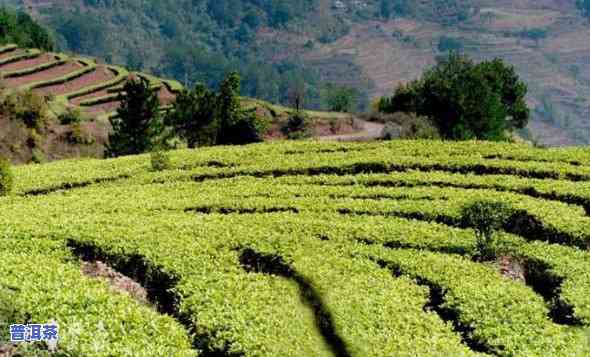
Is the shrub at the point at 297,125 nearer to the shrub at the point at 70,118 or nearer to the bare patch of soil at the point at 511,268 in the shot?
the shrub at the point at 70,118

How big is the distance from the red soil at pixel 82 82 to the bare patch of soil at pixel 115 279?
267 feet

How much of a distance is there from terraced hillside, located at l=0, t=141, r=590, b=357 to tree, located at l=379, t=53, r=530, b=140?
34943 millimetres

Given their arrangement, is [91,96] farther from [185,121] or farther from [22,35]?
[22,35]

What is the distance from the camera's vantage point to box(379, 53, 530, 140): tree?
253 ft

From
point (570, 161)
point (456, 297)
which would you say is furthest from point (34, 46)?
point (456, 297)

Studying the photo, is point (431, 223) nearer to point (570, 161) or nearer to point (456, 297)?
point (456, 297)

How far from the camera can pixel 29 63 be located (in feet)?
372

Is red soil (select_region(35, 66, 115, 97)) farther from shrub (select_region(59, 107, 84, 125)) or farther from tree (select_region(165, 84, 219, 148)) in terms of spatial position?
tree (select_region(165, 84, 219, 148))

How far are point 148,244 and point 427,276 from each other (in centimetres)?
854

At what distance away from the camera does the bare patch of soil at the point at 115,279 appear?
2105 cm

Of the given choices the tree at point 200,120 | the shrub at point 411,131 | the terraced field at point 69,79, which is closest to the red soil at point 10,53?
the terraced field at point 69,79

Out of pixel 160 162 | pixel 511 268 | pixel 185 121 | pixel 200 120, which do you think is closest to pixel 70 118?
pixel 185 121

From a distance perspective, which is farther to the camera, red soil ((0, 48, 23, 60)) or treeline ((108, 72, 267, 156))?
red soil ((0, 48, 23, 60))

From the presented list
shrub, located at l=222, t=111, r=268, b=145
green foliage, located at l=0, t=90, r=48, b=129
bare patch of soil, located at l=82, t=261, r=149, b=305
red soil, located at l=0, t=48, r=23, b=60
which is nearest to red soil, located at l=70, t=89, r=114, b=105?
red soil, located at l=0, t=48, r=23, b=60
